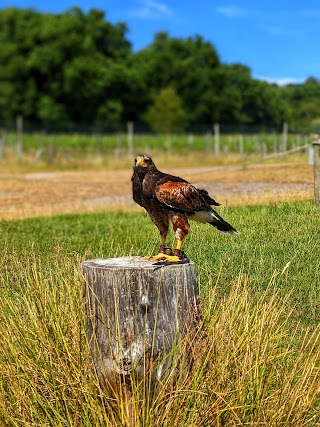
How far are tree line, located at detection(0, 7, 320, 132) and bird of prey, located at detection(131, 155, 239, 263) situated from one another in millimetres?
54206

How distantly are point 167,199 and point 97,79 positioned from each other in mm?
64167

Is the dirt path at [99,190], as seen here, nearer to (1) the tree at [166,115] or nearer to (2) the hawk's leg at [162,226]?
(2) the hawk's leg at [162,226]

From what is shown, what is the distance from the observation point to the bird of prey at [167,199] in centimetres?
420

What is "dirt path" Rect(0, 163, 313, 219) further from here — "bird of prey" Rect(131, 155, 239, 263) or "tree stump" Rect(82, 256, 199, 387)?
"tree stump" Rect(82, 256, 199, 387)

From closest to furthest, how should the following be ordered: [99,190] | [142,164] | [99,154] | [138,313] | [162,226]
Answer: [138,313], [142,164], [162,226], [99,190], [99,154]

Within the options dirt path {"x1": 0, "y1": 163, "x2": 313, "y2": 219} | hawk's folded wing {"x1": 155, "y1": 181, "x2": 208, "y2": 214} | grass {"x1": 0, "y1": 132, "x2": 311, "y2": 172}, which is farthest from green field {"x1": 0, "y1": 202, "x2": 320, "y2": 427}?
grass {"x1": 0, "y1": 132, "x2": 311, "y2": 172}

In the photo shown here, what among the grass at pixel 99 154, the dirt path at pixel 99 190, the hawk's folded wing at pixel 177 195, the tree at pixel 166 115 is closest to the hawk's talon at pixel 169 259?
the hawk's folded wing at pixel 177 195

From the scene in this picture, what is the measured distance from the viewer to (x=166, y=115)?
62062 mm

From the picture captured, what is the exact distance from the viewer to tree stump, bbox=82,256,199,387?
3943mm

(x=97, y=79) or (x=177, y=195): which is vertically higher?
(x=97, y=79)

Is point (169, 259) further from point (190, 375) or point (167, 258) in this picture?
point (190, 375)

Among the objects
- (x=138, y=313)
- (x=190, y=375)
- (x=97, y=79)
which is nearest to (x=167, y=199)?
(x=138, y=313)

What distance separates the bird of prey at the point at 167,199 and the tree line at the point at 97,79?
54206 millimetres

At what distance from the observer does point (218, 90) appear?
81.4 metres
